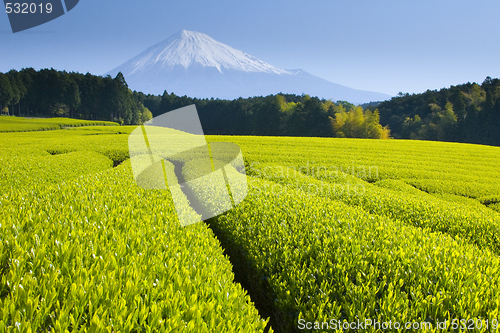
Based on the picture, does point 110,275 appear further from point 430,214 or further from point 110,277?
point 430,214

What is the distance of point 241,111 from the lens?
91.2m

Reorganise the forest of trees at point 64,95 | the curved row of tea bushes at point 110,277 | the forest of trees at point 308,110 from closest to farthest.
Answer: the curved row of tea bushes at point 110,277
the forest of trees at point 308,110
the forest of trees at point 64,95

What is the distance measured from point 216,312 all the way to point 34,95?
90238mm

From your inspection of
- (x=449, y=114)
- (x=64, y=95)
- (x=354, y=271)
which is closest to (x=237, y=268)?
(x=354, y=271)

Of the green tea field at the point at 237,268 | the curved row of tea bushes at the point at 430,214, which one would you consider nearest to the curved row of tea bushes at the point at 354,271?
the green tea field at the point at 237,268

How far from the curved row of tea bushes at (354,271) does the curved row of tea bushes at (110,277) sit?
0.74 m

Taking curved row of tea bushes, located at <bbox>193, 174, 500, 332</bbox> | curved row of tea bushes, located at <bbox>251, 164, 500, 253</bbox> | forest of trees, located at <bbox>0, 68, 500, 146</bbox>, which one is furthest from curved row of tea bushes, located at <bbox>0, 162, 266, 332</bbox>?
forest of trees, located at <bbox>0, 68, 500, 146</bbox>

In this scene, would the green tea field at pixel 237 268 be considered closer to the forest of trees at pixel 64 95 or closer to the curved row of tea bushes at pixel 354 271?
the curved row of tea bushes at pixel 354 271

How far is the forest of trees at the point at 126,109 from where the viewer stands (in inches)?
2356

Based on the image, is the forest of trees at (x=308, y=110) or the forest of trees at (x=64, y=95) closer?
the forest of trees at (x=308, y=110)

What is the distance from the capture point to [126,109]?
80812 mm

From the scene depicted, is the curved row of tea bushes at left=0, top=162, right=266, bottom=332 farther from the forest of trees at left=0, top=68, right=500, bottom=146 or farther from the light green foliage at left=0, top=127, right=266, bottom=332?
the forest of trees at left=0, top=68, right=500, bottom=146

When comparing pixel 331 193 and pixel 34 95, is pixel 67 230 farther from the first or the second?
pixel 34 95

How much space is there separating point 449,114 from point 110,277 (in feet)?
244
